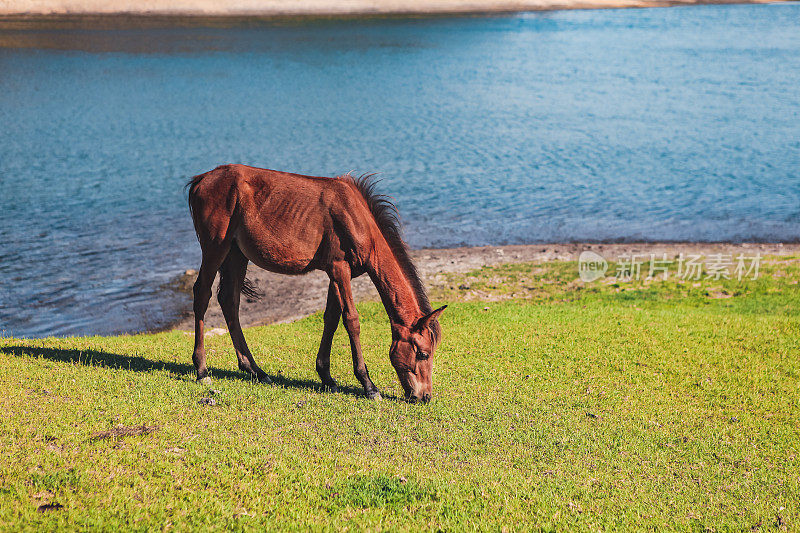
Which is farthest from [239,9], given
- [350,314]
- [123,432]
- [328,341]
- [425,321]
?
[123,432]

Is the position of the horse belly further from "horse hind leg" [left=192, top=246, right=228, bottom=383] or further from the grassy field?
the grassy field

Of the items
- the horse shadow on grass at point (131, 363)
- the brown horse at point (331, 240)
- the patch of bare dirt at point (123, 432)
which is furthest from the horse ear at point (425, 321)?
the patch of bare dirt at point (123, 432)

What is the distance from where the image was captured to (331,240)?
31.6 feet

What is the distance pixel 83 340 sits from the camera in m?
12.9

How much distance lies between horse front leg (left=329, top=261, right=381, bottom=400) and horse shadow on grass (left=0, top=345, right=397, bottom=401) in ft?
0.94

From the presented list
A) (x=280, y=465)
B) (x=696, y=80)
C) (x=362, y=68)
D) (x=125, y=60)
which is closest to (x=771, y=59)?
(x=696, y=80)

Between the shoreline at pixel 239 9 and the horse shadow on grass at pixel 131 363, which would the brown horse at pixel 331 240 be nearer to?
the horse shadow on grass at pixel 131 363

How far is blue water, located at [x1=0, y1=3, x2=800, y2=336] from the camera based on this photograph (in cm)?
2384

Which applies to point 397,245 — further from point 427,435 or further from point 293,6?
point 293,6

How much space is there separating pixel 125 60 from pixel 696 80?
52714mm

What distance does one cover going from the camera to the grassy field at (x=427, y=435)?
260 inches

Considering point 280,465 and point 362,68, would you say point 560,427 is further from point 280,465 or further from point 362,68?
point 362,68

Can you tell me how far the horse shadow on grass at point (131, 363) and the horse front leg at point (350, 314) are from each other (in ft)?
0.94

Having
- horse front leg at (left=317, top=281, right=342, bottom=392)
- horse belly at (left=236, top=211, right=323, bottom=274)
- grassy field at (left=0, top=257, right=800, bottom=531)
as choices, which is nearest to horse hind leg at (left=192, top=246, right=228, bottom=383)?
Result: grassy field at (left=0, top=257, right=800, bottom=531)
